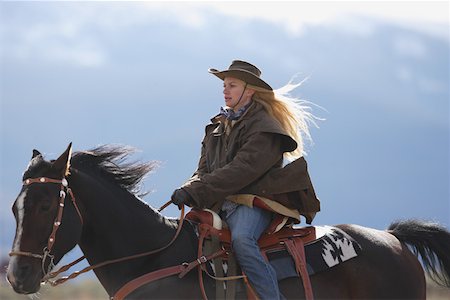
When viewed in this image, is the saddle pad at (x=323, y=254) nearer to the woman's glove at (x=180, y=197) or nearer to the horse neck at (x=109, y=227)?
the woman's glove at (x=180, y=197)

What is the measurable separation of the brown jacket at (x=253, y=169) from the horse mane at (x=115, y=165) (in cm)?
44

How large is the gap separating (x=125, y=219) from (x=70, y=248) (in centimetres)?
52

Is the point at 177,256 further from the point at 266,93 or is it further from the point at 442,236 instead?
the point at 442,236

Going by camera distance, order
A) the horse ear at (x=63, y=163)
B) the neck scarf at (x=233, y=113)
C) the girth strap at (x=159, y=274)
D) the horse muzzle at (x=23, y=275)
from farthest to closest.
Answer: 1. the neck scarf at (x=233, y=113)
2. the girth strap at (x=159, y=274)
3. the horse ear at (x=63, y=163)
4. the horse muzzle at (x=23, y=275)

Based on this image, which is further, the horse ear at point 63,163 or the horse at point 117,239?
the horse ear at point 63,163

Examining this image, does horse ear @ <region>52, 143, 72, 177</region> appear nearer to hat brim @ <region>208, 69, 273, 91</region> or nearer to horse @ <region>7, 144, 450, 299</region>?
A: horse @ <region>7, 144, 450, 299</region>

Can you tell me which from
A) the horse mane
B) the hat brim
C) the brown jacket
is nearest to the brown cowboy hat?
the hat brim

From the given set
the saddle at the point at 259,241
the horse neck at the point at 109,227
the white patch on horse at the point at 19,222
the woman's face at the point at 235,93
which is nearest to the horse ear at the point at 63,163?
the horse neck at the point at 109,227

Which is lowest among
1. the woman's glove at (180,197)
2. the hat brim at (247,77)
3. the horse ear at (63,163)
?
the woman's glove at (180,197)

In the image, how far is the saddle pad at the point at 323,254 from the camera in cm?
634

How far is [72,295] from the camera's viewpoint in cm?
1808

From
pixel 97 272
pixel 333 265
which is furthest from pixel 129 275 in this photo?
pixel 333 265

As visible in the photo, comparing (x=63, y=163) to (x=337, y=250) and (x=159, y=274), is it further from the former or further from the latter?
(x=337, y=250)

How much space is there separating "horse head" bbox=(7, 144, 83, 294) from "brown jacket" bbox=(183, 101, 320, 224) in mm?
1010
